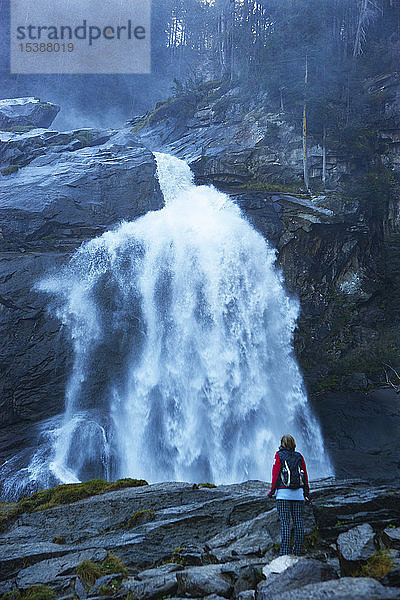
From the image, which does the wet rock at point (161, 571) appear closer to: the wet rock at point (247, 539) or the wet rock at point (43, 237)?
the wet rock at point (247, 539)

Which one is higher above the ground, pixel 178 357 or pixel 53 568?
pixel 178 357

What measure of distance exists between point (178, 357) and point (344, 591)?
13.2m

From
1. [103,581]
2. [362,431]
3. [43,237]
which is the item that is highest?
[43,237]

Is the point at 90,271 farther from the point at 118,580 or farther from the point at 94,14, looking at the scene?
the point at 94,14

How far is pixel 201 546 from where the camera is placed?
6469 millimetres

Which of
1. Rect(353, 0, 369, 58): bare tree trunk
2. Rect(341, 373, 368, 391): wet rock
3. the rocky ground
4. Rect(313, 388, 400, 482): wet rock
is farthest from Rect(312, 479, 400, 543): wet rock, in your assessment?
Rect(353, 0, 369, 58): bare tree trunk

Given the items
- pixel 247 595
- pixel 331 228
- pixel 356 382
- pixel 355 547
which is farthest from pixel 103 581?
pixel 331 228

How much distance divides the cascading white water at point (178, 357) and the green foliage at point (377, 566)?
10255 millimetres

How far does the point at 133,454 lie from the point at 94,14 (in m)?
46.7

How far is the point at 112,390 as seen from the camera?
16078mm

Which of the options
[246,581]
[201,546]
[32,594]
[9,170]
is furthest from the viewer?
[9,170]

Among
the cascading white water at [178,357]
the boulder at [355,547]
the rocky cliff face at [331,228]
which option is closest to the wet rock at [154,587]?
the boulder at [355,547]

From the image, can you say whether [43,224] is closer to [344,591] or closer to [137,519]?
[137,519]

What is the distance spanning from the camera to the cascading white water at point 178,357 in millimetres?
14664
